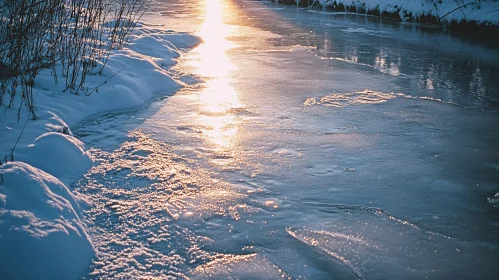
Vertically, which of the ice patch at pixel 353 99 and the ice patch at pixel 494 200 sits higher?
A: the ice patch at pixel 353 99

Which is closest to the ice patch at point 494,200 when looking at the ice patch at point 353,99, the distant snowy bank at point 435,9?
the ice patch at point 353,99

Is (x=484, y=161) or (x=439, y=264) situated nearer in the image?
(x=439, y=264)

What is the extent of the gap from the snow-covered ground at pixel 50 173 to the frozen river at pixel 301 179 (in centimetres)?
16

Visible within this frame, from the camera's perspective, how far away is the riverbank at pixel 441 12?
1307cm

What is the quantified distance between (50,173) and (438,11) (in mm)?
14334

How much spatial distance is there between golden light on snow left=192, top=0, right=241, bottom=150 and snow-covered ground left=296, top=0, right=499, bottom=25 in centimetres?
724

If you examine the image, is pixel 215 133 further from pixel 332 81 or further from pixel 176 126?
pixel 332 81

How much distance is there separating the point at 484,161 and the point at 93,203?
3.18m

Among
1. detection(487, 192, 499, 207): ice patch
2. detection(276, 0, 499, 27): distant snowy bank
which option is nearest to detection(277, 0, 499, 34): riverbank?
detection(276, 0, 499, 27): distant snowy bank

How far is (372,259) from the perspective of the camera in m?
2.58

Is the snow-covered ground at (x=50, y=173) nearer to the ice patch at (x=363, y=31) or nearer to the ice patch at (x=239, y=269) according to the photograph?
the ice patch at (x=239, y=269)

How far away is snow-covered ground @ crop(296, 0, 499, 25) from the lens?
13.1m

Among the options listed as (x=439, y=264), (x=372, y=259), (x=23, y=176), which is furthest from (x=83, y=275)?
(x=439, y=264)

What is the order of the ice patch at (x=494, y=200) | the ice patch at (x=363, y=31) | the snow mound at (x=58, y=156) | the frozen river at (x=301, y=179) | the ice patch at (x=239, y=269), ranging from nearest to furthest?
the ice patch at (x=239, y=269)
the frozen river at (x=301, y=179)
the ice patch at (x=494, y=200)
the snow mound at (x=58, y=156)
the ice patch at (x=363, y=31)
